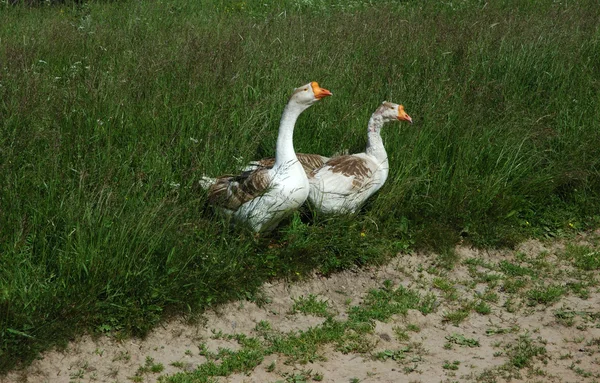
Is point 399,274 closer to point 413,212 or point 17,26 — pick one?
point 413,212

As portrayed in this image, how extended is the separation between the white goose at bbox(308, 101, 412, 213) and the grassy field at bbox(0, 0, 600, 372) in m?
0.16

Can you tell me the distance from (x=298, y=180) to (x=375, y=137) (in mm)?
1305

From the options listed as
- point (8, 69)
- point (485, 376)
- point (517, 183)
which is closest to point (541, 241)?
point (517, 183)

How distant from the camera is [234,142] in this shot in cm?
657

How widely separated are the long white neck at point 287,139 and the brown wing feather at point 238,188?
153mm

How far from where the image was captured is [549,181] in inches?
292

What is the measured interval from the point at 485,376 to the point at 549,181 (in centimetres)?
296

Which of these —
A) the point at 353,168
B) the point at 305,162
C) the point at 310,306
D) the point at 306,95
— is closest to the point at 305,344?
the point at 310,306

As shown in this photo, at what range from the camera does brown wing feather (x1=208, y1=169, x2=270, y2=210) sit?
18.9ft

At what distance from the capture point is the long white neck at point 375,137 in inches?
265

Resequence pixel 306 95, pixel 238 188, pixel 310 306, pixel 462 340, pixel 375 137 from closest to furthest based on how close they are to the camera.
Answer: pixel 462 340, pixel 310 306, pixel 238 188, pixel 306 95, pixel 375 137

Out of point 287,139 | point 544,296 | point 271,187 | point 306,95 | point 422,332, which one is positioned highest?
point 306,95

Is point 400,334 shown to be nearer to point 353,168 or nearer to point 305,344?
point 305,344

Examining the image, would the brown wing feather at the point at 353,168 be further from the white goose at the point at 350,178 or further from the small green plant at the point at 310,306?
the small green plant at the point at 310,306
